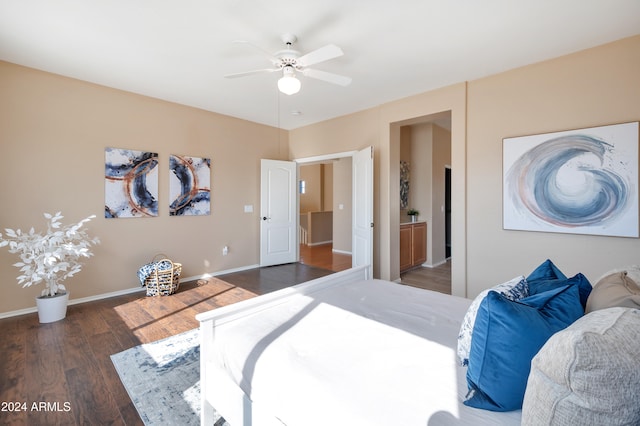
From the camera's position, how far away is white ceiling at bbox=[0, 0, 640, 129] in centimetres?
228

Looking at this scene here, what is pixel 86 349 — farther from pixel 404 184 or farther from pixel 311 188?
pixel 311 188

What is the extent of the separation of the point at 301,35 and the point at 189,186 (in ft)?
9.79

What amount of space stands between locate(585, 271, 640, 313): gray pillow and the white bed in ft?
1.75

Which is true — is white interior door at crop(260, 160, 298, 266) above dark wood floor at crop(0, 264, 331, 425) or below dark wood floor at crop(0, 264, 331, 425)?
above

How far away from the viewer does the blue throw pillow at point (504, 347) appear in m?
0.93

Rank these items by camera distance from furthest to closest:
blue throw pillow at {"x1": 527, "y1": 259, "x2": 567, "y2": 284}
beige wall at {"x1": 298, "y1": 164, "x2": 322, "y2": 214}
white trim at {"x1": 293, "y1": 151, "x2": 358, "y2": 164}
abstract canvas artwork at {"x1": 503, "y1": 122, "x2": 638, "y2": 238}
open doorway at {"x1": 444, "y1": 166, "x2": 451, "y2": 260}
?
beige wall at {"x1": 298, "y1": 164, "x2": 322, "y2": 214} < open doorway at {"x1": 444, "y1": 166, "x2": 451, "y2": 260} < white trim at {"x1": 293, "y1": 151, "x2": 358, "y2": 164} < abstract canvas artwork at {"x1": 503, "y1": 122, "x2": 638, "y2": 238} < blue throw pillow at {"x1": 527, "y1": 259, "x2": 567, "y2": 284}

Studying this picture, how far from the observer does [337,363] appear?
3.94 feet

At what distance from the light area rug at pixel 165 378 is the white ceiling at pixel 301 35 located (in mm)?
2773

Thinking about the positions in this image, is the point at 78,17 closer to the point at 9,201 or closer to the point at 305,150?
the point at 9,201

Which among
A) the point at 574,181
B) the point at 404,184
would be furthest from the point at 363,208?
the point at 574,181

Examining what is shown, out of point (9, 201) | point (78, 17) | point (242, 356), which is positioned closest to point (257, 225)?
point (9, 201)

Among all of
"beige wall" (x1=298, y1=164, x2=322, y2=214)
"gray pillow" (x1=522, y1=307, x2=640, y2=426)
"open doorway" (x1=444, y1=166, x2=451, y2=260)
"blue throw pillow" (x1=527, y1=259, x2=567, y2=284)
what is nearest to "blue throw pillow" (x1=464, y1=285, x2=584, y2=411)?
"gray pillow" (x1=522, y1=307, x2=640, y2=426)

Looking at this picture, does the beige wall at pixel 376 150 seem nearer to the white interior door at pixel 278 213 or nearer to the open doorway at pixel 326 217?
the white interior door at pixel 278 213

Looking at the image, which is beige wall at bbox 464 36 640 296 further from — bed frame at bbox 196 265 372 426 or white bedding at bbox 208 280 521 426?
bed frame at bbox 196 265 372 426
